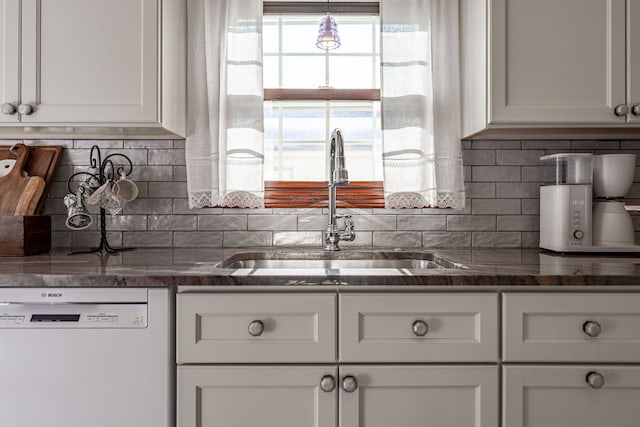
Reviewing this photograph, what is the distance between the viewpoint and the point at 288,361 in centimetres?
128

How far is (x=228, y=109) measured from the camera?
1.91 m

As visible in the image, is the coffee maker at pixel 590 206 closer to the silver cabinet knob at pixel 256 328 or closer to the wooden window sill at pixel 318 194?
the wooden window sill at pixel 318 194

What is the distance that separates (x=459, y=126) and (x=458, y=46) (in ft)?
1.16

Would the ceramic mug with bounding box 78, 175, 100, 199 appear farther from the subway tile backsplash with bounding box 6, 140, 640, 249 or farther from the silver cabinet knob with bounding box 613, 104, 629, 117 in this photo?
the silver cabinet knob with bounding box 613, 104, 629, 117

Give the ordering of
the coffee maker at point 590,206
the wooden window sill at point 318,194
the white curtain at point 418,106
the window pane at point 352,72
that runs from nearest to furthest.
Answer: the coffee maker at point 590,206, the white curtain at point 418,106, the wooden window sill at point 318,194, the window pane at point 352,72

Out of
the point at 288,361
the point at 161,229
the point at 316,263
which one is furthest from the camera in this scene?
the point at 161,229

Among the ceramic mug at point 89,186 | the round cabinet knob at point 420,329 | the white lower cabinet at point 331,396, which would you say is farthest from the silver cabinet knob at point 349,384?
the ceramic mug at point 89,186

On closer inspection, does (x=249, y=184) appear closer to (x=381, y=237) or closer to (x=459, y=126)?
(x=381, y=237)

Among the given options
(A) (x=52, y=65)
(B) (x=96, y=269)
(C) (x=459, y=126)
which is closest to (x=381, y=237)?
(C) (x=459, y=126)

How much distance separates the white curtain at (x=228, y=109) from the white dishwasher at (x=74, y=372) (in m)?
0.75

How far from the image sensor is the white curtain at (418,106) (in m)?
1.91

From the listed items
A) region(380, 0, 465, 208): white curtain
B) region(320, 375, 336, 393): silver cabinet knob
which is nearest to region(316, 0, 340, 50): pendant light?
region(380, 0, 465, 208): white curtain

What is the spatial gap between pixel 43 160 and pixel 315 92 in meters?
1.27

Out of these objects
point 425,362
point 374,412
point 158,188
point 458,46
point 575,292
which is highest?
point 458,46
